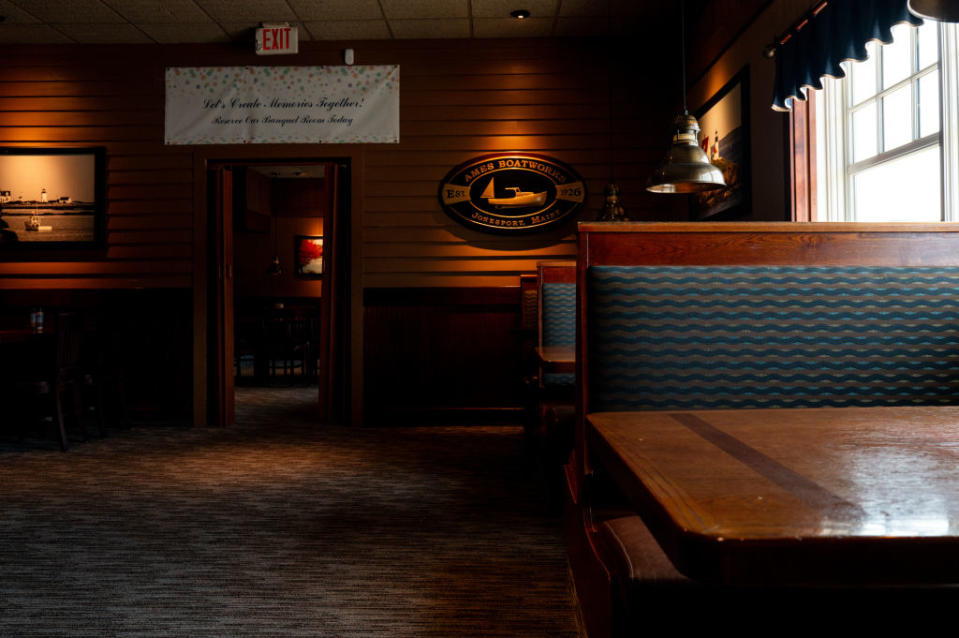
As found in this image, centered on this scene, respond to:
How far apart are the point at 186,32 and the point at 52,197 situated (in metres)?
1.83

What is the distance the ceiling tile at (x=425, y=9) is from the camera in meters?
5.29

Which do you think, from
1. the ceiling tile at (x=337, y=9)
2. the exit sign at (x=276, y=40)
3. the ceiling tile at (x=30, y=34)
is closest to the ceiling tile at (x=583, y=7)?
the ceiling tile at (x=337, y=9)

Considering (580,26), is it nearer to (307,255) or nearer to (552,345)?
(552,345)

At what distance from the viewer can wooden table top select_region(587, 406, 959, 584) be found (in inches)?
23.3

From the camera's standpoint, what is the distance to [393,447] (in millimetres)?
5027

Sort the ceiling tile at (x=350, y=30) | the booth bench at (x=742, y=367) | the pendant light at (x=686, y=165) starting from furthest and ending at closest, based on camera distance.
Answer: the ceiling tile at (x=350, y=30)
the pendant light at (x=686, y=165)
the booth bench at (x=742, y=367)

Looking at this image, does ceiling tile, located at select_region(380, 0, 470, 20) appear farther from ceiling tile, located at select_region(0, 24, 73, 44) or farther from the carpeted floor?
the carpeted floor

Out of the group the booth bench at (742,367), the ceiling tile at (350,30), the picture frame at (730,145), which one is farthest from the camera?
the ceiling tile at (350,30)

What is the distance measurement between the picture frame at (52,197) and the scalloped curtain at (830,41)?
5.31m

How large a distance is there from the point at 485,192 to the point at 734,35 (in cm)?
227

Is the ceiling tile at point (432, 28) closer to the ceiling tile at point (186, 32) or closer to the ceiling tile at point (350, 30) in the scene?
the ceiling tile at point (350, 30)

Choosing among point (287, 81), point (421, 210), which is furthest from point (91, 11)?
point (421, 210)

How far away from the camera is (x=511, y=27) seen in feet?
18.9

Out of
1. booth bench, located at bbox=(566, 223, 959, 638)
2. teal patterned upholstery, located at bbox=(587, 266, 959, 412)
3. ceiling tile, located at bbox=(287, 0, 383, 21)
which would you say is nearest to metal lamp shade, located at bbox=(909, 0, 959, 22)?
booth bench, located at bbox=(566, 223, 959, 638)
